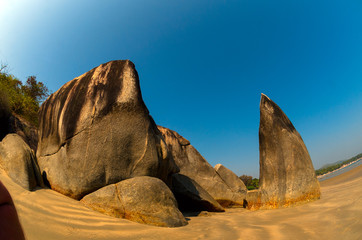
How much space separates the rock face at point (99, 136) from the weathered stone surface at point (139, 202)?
375 mm

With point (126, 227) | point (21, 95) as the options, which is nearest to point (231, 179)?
point (126, 227)

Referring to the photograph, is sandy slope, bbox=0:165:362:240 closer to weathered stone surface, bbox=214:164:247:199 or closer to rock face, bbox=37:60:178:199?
rock face, bbox=37:60:178:199

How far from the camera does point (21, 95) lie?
10500 millimetres

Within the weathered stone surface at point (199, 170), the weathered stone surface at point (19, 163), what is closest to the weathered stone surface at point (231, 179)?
the weathered stone surface at point (199, 170)

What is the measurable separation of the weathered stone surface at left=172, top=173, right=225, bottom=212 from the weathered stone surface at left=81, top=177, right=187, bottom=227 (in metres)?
2.70

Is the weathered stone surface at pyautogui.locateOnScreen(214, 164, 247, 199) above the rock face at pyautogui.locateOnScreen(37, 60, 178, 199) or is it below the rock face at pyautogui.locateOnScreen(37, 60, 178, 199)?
below

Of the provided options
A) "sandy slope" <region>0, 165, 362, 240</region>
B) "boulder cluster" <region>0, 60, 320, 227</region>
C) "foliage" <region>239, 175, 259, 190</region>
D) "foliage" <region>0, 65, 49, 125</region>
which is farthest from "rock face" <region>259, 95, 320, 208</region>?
"foliage" <region>239, 175, 259, 190</region>

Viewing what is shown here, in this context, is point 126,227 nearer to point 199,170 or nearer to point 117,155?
point 117,155

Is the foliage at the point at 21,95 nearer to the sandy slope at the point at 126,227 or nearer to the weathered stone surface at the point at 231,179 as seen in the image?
the sandy slope at the point at 126,227

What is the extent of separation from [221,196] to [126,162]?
5510mm

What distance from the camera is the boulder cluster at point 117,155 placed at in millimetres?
3789

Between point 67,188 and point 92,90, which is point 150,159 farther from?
point 92,90

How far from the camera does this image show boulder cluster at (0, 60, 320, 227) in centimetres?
379

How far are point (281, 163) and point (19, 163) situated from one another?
231 inches
